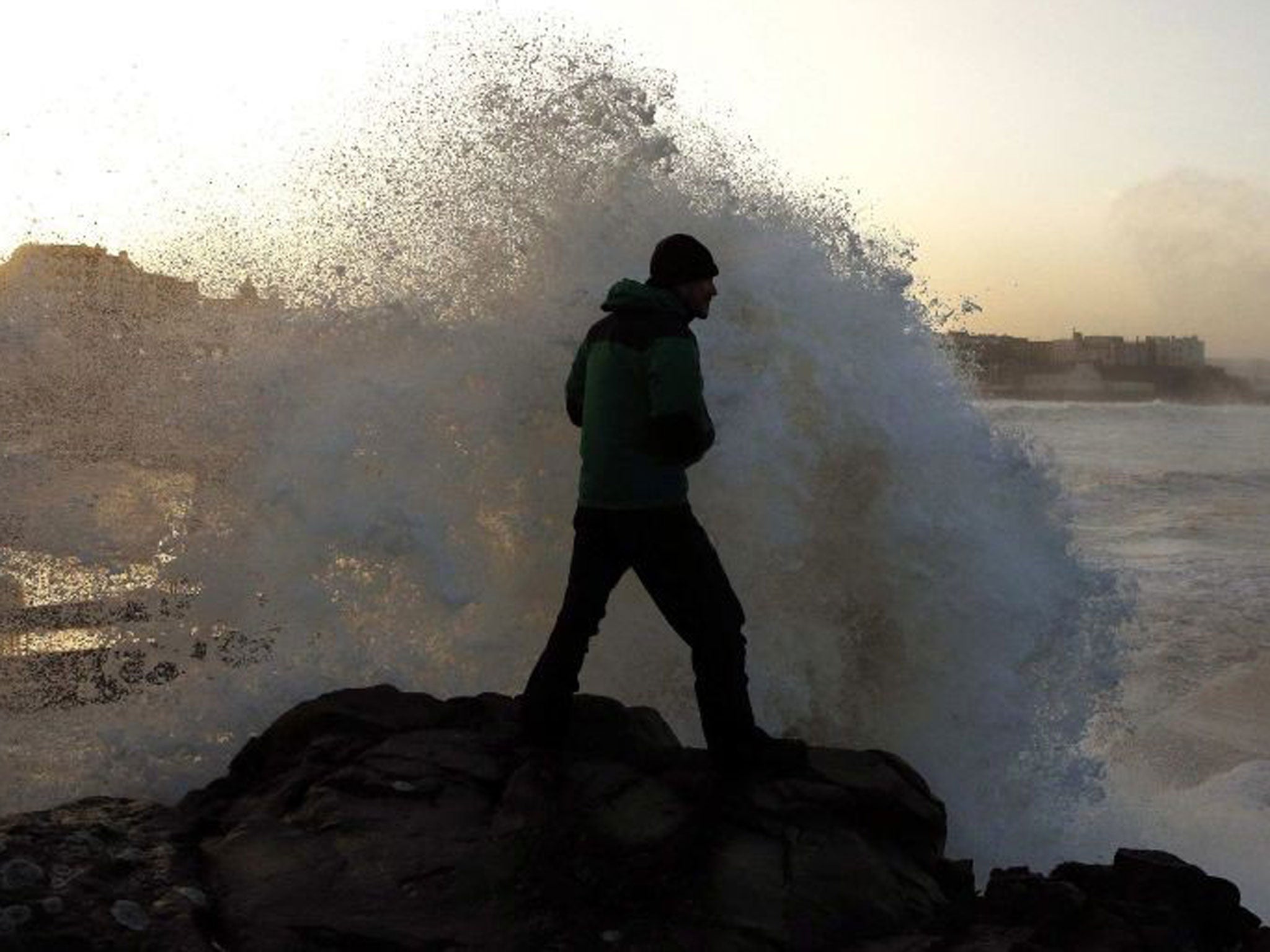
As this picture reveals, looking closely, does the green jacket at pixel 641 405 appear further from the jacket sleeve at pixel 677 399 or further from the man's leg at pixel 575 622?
the man's leg at pixel 575 622

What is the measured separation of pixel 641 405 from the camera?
4000 millimetres

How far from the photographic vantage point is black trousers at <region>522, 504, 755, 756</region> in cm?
403

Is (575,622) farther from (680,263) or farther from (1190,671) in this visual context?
(1190,671)

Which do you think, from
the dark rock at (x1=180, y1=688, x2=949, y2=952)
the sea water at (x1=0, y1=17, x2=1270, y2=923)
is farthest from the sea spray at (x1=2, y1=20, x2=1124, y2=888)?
the dark rock at (x1=180, y1=688, x2=949, y2=952)

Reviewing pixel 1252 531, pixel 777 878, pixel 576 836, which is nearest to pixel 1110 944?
pixel 777 878

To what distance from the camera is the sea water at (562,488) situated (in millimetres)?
6012

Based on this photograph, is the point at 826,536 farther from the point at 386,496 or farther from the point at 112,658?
the point at 112,658

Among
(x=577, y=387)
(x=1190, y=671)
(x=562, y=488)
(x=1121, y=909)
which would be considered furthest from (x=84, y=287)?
(x=1190, y=671)

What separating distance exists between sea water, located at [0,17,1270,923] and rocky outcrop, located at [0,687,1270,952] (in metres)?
1.38

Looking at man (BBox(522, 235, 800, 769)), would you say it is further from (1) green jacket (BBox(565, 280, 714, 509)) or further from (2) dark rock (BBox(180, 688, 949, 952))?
(2) dark rock (BBox(180, 688, 949, 952))

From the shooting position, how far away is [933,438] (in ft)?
21.5

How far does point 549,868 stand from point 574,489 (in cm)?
294

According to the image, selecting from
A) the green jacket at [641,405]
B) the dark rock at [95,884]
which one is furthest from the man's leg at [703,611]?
the dark rock at [95,884]

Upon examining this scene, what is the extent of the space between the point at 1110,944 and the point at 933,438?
3464 mm
